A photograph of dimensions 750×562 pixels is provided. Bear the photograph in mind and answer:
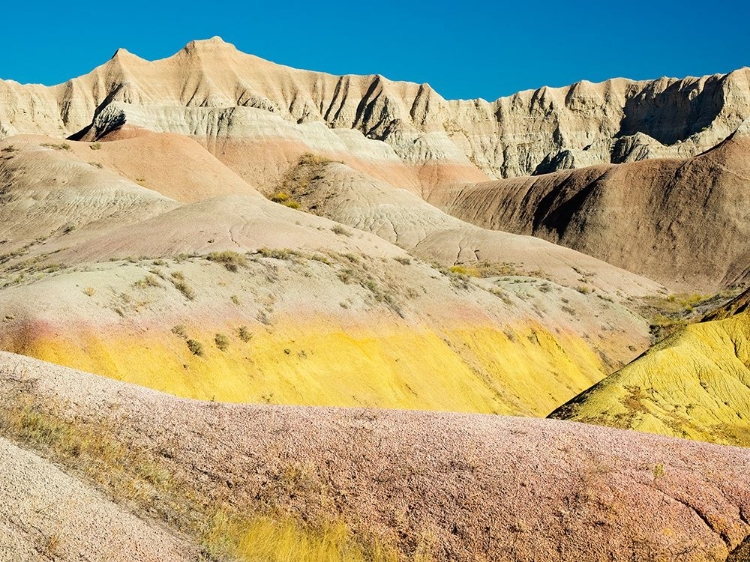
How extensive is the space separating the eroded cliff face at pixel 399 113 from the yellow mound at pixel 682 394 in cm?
7657

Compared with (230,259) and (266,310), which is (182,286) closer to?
(266,310)

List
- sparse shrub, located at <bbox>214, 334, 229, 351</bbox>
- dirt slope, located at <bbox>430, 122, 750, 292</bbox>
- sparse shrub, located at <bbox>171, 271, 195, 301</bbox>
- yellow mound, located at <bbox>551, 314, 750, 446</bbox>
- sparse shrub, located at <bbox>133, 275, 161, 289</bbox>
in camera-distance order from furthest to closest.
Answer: dirt slope, located at <bbox>430, 122, 750, 292</bbox>
sparse shrub, located at <bbox>171, 271, 195, 301</bbox>
sparse shrub, located at <bbox>133, 275, 161, 289</bbox>
sparse shrub, located at <bbox>214, 334, 229, 351</bbox>
yellow mound, located at <bbox>551, 314, 750, 446</bbox>

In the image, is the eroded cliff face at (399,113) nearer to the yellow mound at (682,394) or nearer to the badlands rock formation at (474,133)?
the badlands rock formation at (474,133)

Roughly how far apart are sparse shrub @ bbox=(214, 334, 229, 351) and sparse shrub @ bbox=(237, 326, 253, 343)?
2.64ft

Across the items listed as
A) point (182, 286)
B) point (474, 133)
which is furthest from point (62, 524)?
point (474, 133)

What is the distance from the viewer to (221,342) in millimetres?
25828

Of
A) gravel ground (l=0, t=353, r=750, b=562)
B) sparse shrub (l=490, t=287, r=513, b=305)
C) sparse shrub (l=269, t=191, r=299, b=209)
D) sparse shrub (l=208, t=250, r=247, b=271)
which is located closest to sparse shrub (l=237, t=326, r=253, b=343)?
sparse shrub (l=208, t=250, r=247, b=271)

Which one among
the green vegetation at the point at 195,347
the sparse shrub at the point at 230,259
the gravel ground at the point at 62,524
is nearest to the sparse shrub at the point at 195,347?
the green vegetation at the point at 195,347

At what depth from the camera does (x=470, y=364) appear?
3456 cm

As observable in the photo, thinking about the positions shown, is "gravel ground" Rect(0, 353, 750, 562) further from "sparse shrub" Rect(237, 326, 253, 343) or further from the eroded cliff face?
the eroded cliff face

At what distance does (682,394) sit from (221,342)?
14354 millimetres

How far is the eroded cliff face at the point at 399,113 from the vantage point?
109688 millimetres

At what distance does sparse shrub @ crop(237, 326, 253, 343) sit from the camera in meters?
26.9

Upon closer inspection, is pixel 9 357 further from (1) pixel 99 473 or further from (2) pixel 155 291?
(2) pixel 155 291
